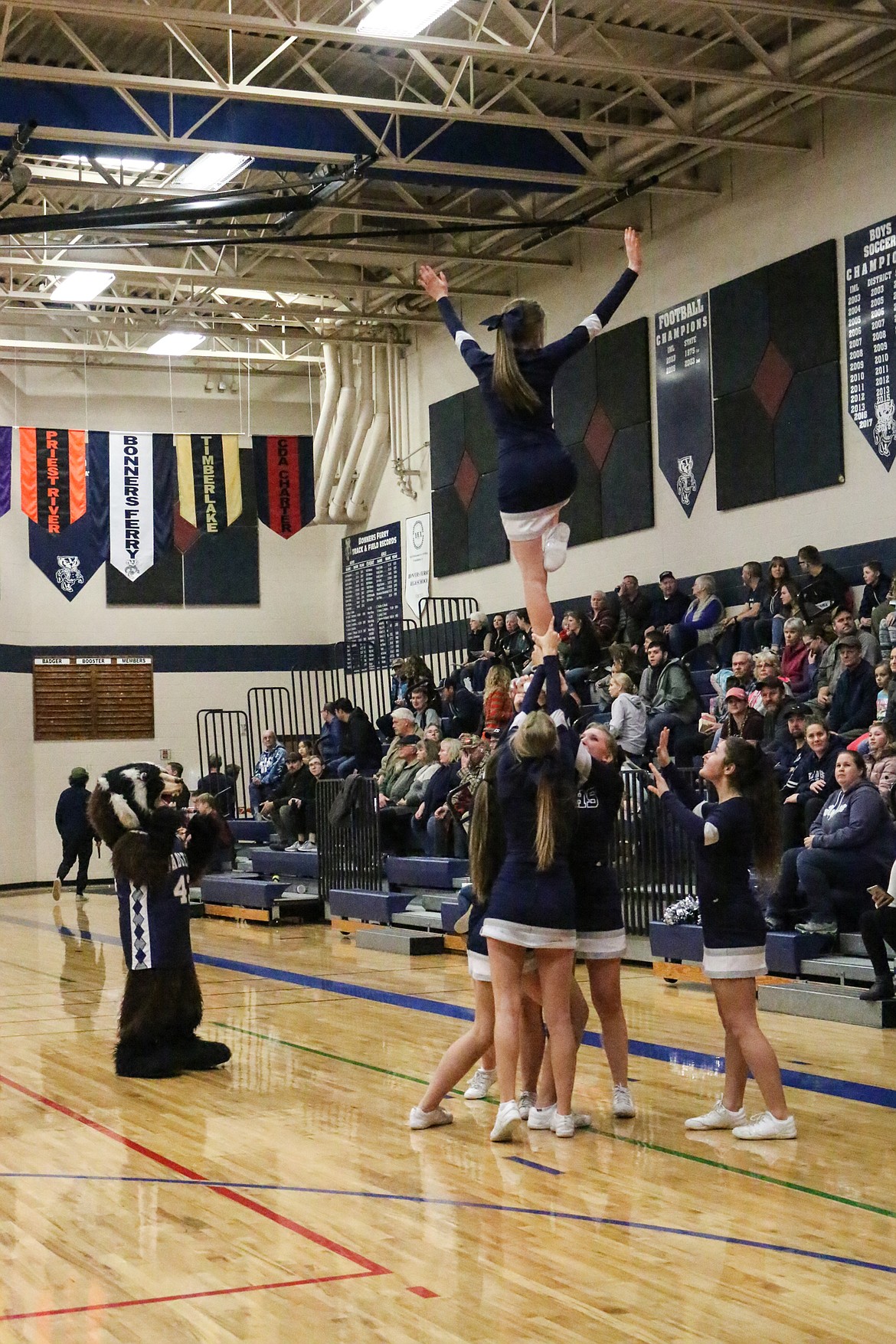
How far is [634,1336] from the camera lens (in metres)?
3.57

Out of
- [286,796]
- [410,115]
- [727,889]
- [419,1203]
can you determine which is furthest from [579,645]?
[419,1203]

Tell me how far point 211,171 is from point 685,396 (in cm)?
470

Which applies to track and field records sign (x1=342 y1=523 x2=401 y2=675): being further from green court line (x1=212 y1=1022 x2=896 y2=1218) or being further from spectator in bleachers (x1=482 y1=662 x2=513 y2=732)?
green court line (x1=212 y1=1022 x2=896 y2=1218)

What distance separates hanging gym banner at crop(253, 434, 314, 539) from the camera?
60.3 ft

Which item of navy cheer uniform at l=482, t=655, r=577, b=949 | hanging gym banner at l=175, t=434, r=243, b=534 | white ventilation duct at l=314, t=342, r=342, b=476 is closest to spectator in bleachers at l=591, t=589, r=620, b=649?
hanging gym banner at l=175, t=434, r=243, b=534

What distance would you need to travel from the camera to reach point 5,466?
57.3 feet

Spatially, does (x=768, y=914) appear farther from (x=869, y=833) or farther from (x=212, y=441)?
(x=212, y=441)

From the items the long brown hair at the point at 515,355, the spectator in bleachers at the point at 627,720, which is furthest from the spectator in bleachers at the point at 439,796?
the long brown hair at the point at 515,355

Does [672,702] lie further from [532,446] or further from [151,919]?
[532,446]

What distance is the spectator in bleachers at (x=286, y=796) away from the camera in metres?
15.4

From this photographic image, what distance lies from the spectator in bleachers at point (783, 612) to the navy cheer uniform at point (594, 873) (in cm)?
657

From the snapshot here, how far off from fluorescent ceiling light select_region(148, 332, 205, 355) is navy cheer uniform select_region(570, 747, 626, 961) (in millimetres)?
14341

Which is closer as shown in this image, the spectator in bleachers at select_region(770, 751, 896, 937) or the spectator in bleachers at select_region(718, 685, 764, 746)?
the spectator in bleachers at select_region(770, 751, 896, 937)

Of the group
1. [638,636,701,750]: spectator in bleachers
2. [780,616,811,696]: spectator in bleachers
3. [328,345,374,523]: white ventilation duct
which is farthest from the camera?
[328,345,374,523]: white ventilation duct
